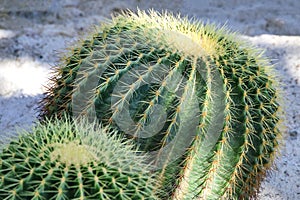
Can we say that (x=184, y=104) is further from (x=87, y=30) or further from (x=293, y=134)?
(x=87, y=30)

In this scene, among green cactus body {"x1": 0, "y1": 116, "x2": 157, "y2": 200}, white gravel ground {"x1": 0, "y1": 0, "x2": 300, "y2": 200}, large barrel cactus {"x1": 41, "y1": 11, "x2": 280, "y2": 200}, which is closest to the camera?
green cactus body {"x1": 0, "y1": 116, "x2": 157, "y2": 200}

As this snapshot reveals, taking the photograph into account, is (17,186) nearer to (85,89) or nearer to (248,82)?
(85,89)

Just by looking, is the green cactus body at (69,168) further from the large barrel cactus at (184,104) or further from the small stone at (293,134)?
the small stone at (293,134)

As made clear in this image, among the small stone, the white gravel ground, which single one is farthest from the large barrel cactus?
the small stone

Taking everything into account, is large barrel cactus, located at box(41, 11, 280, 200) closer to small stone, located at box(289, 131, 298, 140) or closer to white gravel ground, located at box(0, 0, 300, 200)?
white gravel ground, located at box(0, 0, 300, 200)

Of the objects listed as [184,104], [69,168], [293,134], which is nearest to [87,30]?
[293,134]

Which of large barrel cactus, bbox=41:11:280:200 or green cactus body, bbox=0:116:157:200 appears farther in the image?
large barrel cactus, bbox=41:11:280:200
